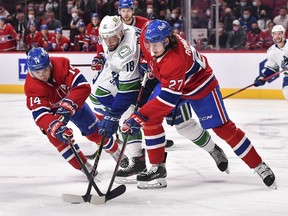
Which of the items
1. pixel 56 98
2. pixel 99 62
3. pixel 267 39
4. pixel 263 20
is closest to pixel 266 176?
pixel 56 98

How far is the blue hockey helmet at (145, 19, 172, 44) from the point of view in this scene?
3.90 meters

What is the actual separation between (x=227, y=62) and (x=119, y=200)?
18.5ft

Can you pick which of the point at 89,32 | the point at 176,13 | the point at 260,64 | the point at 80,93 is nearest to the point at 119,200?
the point at 80,93

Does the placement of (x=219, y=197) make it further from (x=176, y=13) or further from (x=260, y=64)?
(x=176, y=13)

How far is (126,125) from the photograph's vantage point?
392 centimetres

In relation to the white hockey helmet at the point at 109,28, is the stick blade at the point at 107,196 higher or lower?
lower

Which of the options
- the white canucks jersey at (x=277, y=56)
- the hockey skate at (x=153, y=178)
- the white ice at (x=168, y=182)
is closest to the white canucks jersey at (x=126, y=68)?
the hockey skate at (x=153, y=178)

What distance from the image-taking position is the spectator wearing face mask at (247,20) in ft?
32.2

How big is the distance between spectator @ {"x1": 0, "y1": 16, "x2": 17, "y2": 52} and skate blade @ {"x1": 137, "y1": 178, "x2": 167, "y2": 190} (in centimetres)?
704

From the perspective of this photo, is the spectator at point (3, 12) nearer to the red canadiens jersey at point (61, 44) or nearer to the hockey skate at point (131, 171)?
the red canadiens jersey at point (61, 44)

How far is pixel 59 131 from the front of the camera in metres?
4.02

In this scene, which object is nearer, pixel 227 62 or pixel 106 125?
pixel 106 125

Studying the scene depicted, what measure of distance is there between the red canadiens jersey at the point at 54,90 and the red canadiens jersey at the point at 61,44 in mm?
6230

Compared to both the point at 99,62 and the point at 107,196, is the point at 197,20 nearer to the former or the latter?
the point at 99,62
